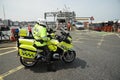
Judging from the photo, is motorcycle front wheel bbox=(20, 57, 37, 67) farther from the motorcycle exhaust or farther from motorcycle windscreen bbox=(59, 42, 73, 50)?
motorcycle windscreen bbox=(59, 42, 73, 50)

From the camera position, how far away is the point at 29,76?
489 cm

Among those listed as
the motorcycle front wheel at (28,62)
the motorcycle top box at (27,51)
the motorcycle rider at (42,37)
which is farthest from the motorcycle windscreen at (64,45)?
the motorcycle front wheel at (28,62)

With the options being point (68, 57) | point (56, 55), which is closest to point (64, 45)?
point (56, 55)

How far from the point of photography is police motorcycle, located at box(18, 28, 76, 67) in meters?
5.39

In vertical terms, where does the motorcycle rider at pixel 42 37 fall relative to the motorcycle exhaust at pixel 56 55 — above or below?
above

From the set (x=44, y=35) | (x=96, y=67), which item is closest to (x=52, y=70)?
(x=44, y=35)

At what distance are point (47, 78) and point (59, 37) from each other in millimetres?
1923

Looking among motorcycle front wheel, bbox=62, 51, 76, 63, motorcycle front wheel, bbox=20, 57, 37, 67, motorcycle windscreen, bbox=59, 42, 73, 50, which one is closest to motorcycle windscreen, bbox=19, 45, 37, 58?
motorcycle front wheel, bbox=20, 57, 37, 67

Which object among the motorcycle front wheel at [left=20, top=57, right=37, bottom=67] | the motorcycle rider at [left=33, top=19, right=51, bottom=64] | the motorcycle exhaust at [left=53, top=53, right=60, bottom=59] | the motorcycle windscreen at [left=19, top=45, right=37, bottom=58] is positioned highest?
Answer: the motorcycle rider at [left=33, top=19, right=51, bottom=64]

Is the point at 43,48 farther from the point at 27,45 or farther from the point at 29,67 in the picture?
the point at 29,67

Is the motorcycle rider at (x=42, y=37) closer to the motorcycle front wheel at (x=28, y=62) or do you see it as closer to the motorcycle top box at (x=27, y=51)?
the motorcycle top box at (x=27, y=51)

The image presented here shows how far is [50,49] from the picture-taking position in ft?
18.5

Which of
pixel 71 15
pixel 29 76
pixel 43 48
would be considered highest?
pixel 71 15

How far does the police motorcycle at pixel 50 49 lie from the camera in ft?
17.7
